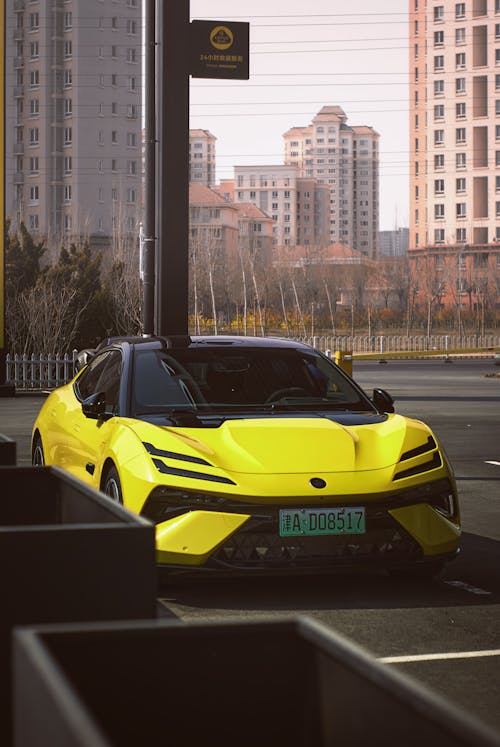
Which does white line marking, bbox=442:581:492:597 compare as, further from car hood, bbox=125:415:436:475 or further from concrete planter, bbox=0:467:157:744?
concrete planter, bbox=0:467:157:744

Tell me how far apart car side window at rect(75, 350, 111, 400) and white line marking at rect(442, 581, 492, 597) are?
2.98m

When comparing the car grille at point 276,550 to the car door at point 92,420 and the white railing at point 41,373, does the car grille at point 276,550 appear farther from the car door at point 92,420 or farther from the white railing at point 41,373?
the white railing at point 41,373

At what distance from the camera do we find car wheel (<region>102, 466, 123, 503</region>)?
7.76 meters

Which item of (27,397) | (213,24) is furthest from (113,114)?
(213,24)

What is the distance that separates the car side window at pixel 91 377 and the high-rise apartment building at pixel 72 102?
122 meters

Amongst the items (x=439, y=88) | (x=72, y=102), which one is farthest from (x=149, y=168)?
(x=439, y=88)

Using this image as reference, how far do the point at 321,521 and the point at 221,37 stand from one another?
35.6 ft

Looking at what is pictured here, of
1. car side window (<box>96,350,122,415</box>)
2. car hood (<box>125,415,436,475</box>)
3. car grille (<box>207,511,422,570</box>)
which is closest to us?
car grille (<box>207,511,422,570</box>)

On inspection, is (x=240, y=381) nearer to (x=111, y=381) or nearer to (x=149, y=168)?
(x=111, y=381)

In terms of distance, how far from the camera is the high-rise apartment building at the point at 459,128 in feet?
464

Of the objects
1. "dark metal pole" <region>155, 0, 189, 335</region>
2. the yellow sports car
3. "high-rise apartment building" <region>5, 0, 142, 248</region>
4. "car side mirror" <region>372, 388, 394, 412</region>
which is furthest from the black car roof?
"high-rise apartment building" <region>5, 0, 142, 248</region>

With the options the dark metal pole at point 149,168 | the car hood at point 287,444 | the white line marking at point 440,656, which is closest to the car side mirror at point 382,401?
the car hood at point 287,444

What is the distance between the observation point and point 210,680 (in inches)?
88.0

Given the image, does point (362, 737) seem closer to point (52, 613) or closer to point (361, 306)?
point (52, 613)
